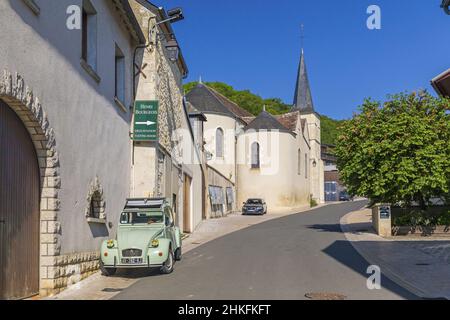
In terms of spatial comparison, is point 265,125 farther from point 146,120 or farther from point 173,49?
point 146,120

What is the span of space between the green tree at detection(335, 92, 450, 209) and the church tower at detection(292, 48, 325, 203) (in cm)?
4880

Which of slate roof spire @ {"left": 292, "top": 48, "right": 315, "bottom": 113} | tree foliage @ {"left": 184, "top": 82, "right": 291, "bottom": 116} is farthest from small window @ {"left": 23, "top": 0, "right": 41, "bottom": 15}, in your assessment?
tree foliage @ {"left": 184, "top": 82, "right": 291, "bottom": 116}

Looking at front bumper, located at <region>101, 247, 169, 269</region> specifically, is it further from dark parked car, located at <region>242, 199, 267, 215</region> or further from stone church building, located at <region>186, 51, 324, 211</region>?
stone church building, located at <region>186, 51, 324, 211</region>

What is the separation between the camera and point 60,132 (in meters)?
10.6

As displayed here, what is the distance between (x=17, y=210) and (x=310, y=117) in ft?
215

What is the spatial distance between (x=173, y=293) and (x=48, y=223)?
8.59 feet

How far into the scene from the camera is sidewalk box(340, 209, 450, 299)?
34.8 ft

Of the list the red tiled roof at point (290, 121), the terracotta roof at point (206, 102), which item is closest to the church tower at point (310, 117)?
the red tiled roof at point (290, 121)

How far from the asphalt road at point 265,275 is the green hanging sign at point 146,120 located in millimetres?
3979

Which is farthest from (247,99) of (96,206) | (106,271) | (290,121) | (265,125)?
(106,271)

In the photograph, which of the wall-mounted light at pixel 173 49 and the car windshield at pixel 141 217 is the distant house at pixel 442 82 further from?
the wall-mounted light at pixel 173 49

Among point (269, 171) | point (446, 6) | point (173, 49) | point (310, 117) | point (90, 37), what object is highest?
point (310, 117)
